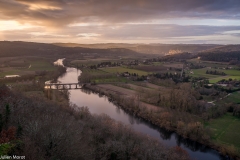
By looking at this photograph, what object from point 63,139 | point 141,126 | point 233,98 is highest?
point 63,139

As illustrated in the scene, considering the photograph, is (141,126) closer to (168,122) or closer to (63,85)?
(168,122)

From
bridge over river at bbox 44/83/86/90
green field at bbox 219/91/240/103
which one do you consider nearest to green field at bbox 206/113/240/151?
green field at bbox 219/91/240/103

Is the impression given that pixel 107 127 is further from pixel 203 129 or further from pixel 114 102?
pixel 114 102

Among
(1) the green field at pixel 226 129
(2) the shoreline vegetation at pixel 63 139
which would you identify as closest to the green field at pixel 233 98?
(1) the green field at pixel 226 129

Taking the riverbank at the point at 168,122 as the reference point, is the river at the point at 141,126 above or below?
below

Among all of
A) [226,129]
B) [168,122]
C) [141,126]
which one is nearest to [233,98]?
[226,129]

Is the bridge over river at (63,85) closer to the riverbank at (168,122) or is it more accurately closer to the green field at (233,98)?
the riverbank at (168,122)

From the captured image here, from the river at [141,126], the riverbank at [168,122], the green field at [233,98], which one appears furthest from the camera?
the green field at [233,98]
